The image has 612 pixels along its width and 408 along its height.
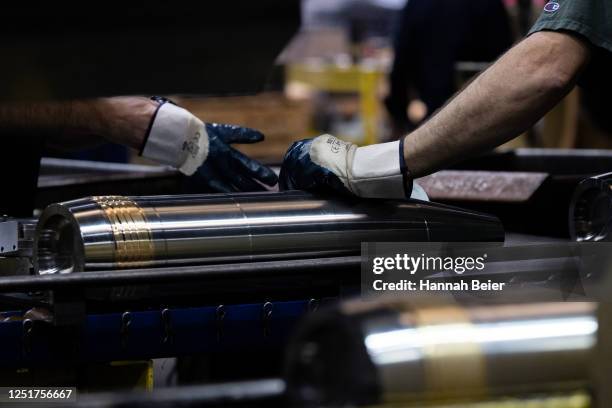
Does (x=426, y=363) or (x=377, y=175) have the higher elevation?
(x=377, y=175)

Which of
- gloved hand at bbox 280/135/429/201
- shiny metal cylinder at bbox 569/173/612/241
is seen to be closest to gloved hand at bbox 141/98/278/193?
gloved hand at bbox 280/135/429/201

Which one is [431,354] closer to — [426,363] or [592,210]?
[426,363]

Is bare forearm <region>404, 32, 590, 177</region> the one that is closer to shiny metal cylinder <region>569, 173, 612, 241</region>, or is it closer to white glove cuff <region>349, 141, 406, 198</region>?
white glove cuff <region>349, 141, 406, 198</region>

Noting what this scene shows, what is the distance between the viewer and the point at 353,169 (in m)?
1.80

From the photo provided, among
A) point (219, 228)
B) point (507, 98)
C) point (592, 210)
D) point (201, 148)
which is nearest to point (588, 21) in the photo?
point (507, 98)

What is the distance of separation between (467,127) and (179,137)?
736mm

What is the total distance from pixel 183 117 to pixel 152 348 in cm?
74

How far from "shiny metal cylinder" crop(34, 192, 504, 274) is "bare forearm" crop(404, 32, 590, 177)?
0.14 meters

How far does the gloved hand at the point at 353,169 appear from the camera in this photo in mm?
1797

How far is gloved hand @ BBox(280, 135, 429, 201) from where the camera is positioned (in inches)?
70.7

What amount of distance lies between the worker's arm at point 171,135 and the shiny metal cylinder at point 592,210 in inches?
25.1

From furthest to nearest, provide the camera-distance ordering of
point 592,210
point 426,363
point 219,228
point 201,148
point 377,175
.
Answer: point 201,148
point 592,210
point 377,175
point 219,228
point 426,363

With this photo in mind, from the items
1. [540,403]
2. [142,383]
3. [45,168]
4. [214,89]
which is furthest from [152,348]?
[45,168]

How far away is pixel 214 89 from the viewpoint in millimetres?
1269
